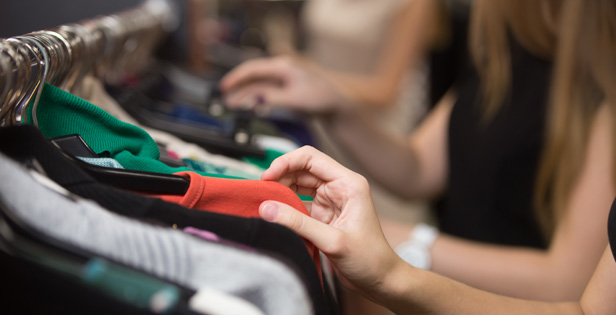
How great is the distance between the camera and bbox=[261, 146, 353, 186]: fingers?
1.52ft

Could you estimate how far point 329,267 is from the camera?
573 millimetres

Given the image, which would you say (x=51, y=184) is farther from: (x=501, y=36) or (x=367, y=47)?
(x=367, y=47)

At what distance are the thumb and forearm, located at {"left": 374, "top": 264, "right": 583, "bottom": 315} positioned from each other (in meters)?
0.07

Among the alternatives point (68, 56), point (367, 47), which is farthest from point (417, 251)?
point (367, 47)

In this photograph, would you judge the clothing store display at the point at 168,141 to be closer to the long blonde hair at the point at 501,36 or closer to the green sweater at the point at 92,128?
the green sweater at the point at 92,128

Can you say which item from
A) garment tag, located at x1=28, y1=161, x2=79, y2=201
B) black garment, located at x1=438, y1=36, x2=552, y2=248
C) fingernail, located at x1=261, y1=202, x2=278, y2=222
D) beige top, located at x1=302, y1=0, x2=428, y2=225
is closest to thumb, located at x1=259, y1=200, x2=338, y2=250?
fingernail, located at x1=261, y1=202, x2=278, y2=222

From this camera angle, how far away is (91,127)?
1.60 feet

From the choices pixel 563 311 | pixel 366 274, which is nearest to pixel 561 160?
pixel 563 311

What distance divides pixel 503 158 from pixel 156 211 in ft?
2.31

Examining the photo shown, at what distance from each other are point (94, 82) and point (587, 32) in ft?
2.21

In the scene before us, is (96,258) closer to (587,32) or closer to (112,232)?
(112,232)

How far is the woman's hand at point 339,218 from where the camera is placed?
413mm

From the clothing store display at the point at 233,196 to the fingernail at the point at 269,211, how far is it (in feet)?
0.04

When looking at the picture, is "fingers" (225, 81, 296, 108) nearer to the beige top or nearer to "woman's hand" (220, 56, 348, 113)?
"woman's hand" (220, 56, 348, 113)
